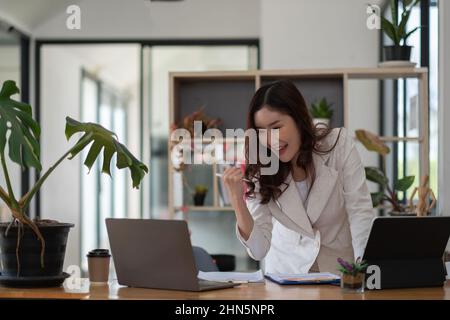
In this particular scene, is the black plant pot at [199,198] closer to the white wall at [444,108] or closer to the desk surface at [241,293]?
the white wall at [444,108]

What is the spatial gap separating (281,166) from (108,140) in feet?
2.50

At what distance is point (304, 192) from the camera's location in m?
3.11

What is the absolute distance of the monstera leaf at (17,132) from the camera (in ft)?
8.23

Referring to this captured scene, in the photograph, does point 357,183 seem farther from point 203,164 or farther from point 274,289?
point 203,164

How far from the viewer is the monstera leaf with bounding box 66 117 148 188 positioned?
8.41 feet

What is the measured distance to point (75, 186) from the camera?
27.3 ft

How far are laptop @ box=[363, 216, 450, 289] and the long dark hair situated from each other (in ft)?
2.18

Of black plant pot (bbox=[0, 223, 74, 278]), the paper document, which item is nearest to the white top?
the paper document

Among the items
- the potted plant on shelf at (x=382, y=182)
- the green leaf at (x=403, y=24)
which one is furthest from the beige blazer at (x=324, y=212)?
the green leaf at (x=403, y=24)

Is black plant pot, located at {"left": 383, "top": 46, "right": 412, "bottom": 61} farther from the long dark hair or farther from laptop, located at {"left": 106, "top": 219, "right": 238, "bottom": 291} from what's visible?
laptop, located at {"left": 106, "top": 219, "right": 238, "bottom": 291}

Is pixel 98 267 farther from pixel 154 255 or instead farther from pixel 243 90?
pixel 243 90

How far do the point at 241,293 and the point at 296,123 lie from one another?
0.87 metres

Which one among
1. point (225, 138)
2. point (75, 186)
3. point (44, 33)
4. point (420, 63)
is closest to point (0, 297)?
point (225, 138)

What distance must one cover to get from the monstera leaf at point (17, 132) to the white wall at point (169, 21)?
4.57m
